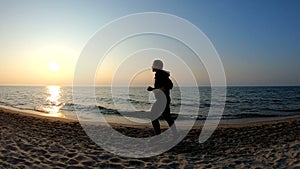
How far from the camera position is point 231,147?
28.6 feet

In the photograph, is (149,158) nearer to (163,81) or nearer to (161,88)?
(161,88)

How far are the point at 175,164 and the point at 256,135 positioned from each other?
5.52 meters

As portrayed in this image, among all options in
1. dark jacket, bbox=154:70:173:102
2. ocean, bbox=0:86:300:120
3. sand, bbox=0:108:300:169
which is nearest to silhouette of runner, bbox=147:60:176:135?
dark jacket, bbox=154:70:173:102

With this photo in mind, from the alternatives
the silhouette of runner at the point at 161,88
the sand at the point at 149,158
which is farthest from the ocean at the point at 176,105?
the sand at the point at 149,158

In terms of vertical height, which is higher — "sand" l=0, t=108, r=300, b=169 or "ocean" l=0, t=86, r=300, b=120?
"sand" l=0, t=108, r=300, b=169

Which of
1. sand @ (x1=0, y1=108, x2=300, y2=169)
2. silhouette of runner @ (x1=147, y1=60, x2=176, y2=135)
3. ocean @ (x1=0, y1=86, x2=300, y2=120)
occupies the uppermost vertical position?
silhouette of runner @ (x1=147, y1=60, x2=176, y2=135)

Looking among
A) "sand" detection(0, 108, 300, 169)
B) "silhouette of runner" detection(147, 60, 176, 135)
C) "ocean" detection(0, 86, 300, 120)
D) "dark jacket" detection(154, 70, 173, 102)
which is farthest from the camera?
"ocean" detection(0, 86, 300, 120)

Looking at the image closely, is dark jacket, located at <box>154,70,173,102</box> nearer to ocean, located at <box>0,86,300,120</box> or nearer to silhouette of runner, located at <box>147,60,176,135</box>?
silhouette of runner, located at <box>147,60,176,135</box>

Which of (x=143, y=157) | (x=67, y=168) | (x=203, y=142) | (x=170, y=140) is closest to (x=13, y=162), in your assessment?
(x=67, y=168)

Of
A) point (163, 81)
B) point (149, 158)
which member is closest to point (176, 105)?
point (163, 81)

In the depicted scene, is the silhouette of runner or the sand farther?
the silhouette of runner

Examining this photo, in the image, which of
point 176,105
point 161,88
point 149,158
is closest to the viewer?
point 149,158

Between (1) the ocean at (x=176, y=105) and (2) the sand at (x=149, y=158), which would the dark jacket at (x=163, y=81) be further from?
(1) the ocean at (x=176, y=105)

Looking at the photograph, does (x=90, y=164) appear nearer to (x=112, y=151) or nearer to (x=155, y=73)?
(x=112, y=151)
